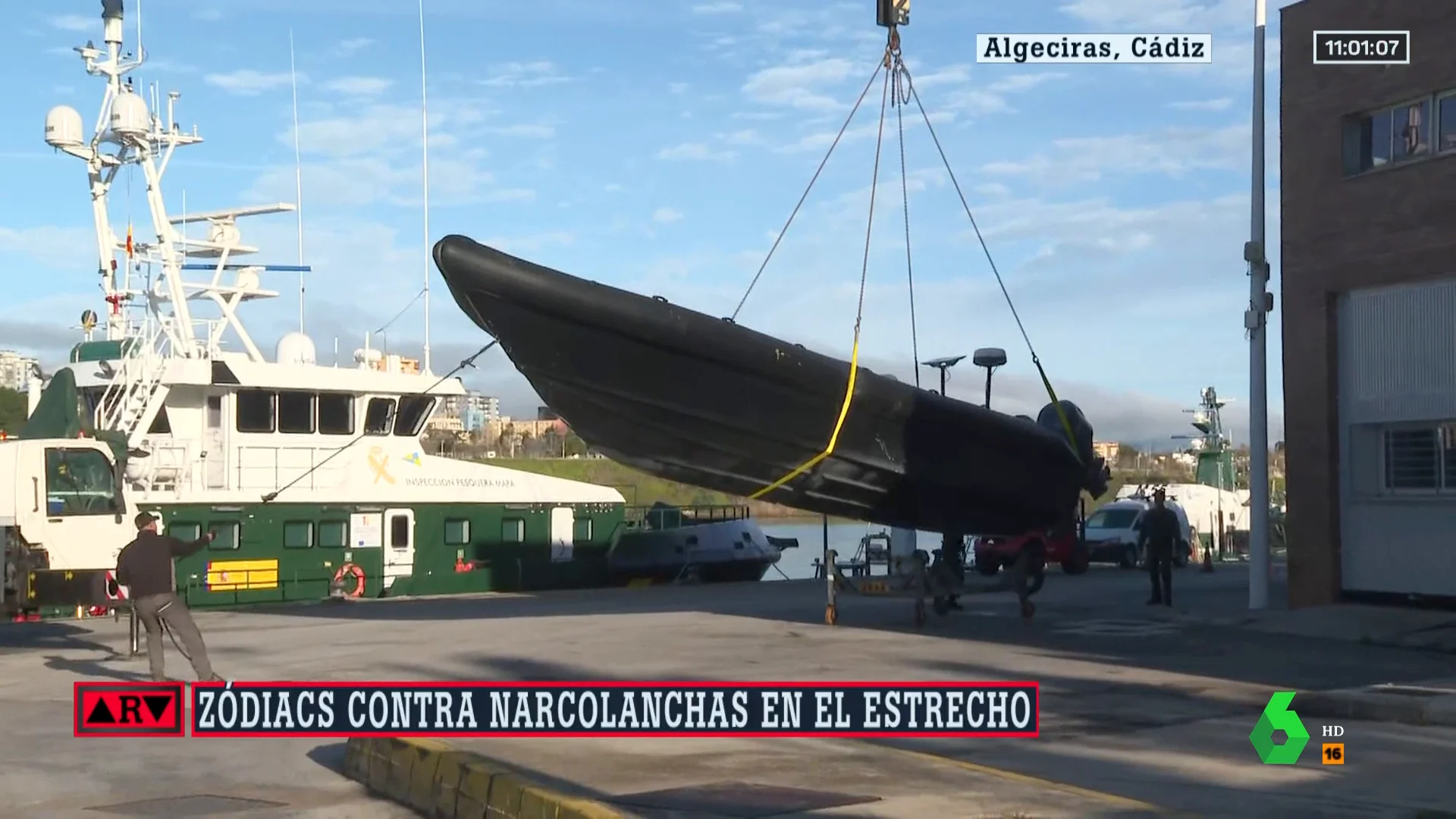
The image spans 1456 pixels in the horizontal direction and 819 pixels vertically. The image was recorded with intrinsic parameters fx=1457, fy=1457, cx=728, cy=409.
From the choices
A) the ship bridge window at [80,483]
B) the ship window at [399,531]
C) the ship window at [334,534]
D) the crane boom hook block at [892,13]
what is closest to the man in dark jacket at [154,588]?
the ship bridge window at [80,483]

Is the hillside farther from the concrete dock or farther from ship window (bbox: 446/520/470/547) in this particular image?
the concrete dock

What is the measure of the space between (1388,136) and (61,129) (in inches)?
833

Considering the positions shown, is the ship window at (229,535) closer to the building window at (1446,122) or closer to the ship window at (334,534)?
the ship window at (334,534)

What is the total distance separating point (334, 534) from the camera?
84.4ft

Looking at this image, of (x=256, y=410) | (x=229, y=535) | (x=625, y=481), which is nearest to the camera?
(x=229, y=535)

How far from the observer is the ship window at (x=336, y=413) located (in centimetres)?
2622

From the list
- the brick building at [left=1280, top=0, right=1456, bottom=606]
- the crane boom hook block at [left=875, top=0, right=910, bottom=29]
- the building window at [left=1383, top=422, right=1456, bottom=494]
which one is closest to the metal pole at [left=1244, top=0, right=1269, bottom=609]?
the brick building at [left=1280, top=0, right=1456, bottom=606]

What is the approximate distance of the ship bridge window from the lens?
15.7 metres

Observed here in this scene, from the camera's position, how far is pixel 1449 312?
16062 mm

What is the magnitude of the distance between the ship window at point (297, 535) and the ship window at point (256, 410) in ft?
5.85

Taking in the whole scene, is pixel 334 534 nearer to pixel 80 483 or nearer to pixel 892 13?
pixel 80 483

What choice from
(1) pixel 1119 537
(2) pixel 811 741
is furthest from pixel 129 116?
(1) pixel 1119 537

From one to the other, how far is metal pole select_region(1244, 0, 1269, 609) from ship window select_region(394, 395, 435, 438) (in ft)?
49.7

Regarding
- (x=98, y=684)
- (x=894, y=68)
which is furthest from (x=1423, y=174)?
(x=98, y=684)
